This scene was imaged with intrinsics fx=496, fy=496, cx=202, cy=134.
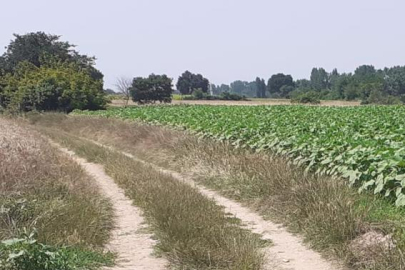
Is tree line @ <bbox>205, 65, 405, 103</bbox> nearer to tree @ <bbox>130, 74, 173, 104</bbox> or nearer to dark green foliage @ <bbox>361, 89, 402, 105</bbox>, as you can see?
dark green foliage @ <bbox>361, 89, 402, 105</bbox>

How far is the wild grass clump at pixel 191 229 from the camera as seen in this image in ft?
20.1

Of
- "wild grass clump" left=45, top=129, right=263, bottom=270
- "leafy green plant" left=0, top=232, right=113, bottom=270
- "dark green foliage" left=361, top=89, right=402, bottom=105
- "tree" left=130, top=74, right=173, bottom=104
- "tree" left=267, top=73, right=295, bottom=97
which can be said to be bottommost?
"wild grass clump" left=45, top=129, right=263, bottom=270

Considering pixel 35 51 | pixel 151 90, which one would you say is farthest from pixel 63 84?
pixel 151 90

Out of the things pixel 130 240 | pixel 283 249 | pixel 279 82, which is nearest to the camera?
pixel 283 249

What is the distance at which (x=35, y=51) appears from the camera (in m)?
71.2

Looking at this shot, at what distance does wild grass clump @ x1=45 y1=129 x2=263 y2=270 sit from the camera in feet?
20.1

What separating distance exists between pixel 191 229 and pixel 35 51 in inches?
2744

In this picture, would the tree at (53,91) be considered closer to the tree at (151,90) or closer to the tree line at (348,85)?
the tree at (151,90)

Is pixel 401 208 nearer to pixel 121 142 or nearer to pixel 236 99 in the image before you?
pixel 121 142

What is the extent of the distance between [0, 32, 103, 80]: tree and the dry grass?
6014cm

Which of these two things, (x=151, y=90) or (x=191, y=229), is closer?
(x=191, y=229)

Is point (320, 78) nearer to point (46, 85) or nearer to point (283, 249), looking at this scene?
point (46, 85)

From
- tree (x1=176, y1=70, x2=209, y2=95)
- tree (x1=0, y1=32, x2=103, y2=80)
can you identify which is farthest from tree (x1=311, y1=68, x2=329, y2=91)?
tree (x1=0, y1=32, x2=103, y2=80)

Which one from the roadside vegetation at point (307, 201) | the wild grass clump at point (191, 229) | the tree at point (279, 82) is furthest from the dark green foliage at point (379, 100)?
the wild grass clump at point (191, 229)
